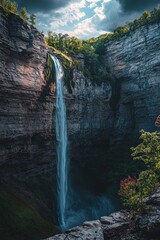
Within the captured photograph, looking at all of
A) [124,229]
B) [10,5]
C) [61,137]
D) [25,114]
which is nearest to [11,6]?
[10,5]

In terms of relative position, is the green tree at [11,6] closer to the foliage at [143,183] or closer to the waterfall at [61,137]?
the waterfall at [61,137]

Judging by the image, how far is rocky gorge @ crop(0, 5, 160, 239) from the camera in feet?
85.4

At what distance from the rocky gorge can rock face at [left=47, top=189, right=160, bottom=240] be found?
0.82m

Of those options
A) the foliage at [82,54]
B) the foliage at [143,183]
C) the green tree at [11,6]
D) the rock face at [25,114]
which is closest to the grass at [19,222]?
the rock face at [25,114]

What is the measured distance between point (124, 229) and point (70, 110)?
22.2 metres

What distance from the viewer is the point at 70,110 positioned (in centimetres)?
3538

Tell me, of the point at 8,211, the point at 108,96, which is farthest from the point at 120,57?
the point at 8,211

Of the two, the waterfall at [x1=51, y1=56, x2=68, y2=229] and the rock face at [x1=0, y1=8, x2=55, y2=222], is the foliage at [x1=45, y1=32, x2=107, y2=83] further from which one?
the rock face at [x1=0, y1=8, x2=55, y2=222]

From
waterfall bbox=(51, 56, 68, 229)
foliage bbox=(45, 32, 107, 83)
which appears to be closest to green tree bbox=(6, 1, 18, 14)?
waterfall bbox=(51, 56, 68, 229)

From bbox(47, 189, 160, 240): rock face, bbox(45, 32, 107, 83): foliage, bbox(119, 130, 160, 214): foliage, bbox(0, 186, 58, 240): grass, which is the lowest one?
bbox(0, 186, 58, 240): grass

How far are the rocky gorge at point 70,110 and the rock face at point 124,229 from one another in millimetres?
815

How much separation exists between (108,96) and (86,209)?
18.7 meters

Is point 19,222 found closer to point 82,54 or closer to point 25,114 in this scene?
point 25,114

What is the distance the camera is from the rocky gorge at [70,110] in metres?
26.0
